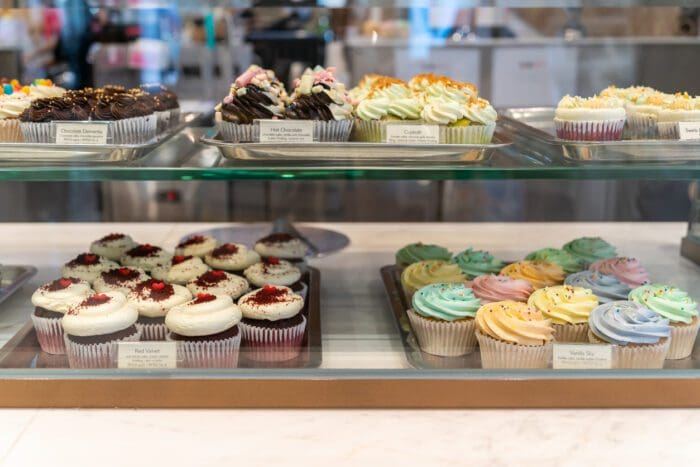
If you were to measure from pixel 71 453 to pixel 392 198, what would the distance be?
2744mm

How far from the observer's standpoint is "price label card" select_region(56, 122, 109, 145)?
61.5 inches

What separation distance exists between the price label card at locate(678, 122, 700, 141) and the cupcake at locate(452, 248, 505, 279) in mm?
542

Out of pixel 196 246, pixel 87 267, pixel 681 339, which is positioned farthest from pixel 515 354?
pixel 87 267

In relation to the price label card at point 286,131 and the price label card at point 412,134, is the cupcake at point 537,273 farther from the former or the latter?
the price label card at point 286,131

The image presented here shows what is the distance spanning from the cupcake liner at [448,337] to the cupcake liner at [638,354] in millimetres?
244

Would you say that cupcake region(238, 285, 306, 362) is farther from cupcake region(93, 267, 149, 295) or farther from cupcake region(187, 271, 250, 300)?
cupcake region(93, 267, 149, 295)

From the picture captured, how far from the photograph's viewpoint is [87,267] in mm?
1938

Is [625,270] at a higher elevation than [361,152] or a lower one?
lower

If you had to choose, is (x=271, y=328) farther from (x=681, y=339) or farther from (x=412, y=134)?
(x=681, y=339)

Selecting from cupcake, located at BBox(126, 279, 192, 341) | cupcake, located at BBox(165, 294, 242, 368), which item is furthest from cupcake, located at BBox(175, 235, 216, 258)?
cupcake, located at BBox(165, 294, 242, 368)

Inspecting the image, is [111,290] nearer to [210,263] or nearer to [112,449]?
[210,263]

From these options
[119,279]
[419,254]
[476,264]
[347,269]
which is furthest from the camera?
[347,269]

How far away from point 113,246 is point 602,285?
123cm

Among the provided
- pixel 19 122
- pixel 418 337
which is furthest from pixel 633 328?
pixel 19 122
